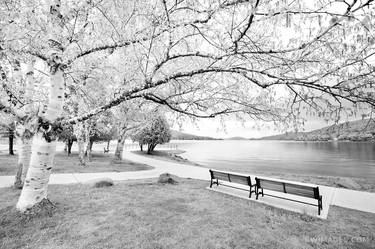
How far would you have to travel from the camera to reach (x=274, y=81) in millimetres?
3865

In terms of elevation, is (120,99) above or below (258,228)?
above

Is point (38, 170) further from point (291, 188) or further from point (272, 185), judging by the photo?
point (291, 188)

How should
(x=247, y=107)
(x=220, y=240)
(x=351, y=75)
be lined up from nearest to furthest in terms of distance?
1. (x=351, y=75)
2. (x=220, y=240)
3. (x=247, y=107)

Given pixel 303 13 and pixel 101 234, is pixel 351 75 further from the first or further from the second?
pixel 101 234

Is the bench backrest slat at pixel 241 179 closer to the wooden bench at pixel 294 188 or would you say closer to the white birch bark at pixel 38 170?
the wooden bench at pixel 294 188

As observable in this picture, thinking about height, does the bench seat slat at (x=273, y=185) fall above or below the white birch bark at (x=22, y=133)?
below

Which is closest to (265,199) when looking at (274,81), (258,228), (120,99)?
(258,228)

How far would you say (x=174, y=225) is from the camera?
5.22 metres

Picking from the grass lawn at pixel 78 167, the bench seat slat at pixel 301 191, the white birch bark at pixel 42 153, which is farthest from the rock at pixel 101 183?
the bench seat slat at pixel 301 191

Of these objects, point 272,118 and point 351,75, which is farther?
point 272,118

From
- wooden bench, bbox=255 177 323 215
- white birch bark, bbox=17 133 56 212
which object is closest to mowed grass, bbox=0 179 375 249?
white birch bark, bbox=17 133 56 212

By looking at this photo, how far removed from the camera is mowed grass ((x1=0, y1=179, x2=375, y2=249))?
4355 mm

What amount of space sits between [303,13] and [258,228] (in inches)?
196

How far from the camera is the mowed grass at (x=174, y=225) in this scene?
4355 mm
